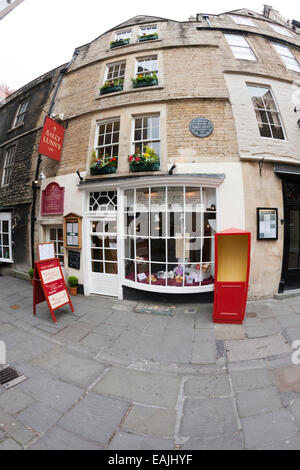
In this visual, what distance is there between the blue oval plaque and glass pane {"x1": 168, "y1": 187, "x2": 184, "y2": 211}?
1.98 meters

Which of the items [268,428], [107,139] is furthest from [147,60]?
[268,428]

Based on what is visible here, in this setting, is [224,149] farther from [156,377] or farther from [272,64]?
[156,377]

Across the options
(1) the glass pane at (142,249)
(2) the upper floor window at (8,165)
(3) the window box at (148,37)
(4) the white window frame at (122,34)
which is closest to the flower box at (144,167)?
(1) the glass pane at (142,249)

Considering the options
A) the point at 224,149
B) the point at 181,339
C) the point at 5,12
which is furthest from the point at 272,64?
the point at 181,339

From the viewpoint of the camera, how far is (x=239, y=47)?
291 inches

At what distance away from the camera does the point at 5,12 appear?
7.42 ft

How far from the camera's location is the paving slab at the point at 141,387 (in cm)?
A: 272

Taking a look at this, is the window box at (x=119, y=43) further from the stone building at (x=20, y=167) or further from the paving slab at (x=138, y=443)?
the paving slab at (x=138, y=443)

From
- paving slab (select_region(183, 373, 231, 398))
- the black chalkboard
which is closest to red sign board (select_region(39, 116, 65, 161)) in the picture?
the black chalkboard

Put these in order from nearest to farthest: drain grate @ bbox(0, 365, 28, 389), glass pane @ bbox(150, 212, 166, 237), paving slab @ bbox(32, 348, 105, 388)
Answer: drain grate @ bbox(0, 365, 28, 389) → paving slab @ bbox(32, 348, 105, 388) → glass pane @ bbox(150, 212, 166, 237)

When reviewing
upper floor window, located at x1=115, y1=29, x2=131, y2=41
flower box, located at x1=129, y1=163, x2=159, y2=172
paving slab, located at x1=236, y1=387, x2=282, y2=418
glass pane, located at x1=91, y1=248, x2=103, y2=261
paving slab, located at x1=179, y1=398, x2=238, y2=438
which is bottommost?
paving slab, located at x1=179, y1=398, x2=238, y2=438

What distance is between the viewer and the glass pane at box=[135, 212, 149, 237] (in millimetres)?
5988

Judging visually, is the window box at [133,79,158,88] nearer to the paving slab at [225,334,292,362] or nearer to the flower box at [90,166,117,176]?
the flower box at [90,166,117,176]

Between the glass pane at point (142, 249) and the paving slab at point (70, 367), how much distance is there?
320 cm
